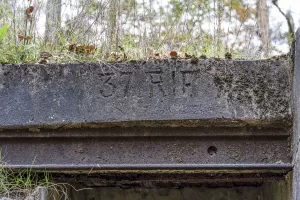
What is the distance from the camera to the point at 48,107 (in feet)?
6.18

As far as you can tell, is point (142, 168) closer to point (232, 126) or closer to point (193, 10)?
point (232, 126)

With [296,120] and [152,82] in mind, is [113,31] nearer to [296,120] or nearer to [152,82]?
[152,82]

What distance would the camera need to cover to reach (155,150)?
1929 millimetres

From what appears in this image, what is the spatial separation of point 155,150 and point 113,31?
0.81m

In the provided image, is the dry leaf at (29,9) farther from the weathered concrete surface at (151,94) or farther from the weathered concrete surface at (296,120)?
the weathered concrete surface at (296,120)

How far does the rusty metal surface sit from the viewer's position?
1886 millimetres

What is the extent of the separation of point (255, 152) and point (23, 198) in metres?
1.07

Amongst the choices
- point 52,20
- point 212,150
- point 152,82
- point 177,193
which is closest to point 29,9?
point 52,20

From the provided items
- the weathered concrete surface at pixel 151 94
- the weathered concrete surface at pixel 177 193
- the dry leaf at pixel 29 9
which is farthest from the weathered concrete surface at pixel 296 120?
the weathered concrete surface at pixel 177 193

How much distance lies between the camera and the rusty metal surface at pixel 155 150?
6.19 ft

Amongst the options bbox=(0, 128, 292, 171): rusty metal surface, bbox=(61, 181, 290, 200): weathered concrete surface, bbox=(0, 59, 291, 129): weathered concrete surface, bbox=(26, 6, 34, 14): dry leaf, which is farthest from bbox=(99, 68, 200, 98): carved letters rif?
bbox=(61, 181, 290, 200): weathered concrete surface

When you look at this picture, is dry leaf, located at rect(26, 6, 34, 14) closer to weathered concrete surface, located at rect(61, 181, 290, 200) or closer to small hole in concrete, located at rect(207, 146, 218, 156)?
small hole in concrete, located at rect(207, 146, 218, 156)

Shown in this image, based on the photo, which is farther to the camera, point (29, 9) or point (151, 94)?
point (29, 9)

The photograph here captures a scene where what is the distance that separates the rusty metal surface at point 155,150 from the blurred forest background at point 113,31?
367 mm
